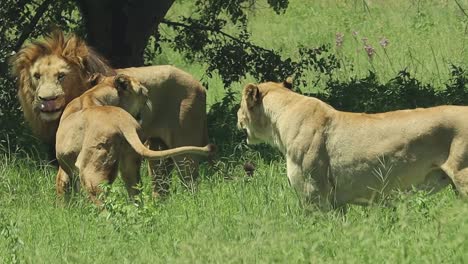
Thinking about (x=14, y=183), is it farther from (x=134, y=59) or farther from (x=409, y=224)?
(x=409, y=224)

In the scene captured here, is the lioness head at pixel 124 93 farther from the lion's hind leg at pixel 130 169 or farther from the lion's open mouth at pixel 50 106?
the lion's hind leg at pixel 130 169

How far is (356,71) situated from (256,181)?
21.3ft

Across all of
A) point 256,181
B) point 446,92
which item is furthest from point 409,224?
point 446,92

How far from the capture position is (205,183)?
26.4 feet

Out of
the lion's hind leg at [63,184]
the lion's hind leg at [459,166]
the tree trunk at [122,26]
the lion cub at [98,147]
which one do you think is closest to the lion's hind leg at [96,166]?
the lion cub at [98,147]

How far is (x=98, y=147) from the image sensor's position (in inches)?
275

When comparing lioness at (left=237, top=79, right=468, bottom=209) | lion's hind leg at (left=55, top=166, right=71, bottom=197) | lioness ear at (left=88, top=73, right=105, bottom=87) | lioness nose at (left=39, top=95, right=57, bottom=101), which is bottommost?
lion's hind leg at (left=55, top=166, right=71, bottom=197)

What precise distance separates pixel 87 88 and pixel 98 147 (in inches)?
50.7

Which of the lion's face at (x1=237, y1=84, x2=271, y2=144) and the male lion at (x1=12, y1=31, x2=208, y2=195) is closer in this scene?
the lion's face at (x1=237, y1=84, x2=271, y2=144)

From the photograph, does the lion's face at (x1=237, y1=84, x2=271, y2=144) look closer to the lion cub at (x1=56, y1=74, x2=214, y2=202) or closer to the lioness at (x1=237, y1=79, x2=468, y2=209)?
the lioness at (x1=237, y1=79, x2=468, y2=209)

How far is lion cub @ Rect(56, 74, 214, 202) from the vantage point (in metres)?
6.95

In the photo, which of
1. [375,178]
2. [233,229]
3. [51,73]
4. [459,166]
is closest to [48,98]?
[51,73]

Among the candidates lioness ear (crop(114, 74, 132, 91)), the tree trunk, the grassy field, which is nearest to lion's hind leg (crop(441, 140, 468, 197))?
the grassy field

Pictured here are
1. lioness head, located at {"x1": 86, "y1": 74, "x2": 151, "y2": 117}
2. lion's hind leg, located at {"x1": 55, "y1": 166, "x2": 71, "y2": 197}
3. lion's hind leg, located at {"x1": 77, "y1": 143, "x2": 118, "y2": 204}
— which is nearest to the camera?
lion's hind leg, located at {"x1": 77, "y1": 143, "x2": 118, "y2": 204}
